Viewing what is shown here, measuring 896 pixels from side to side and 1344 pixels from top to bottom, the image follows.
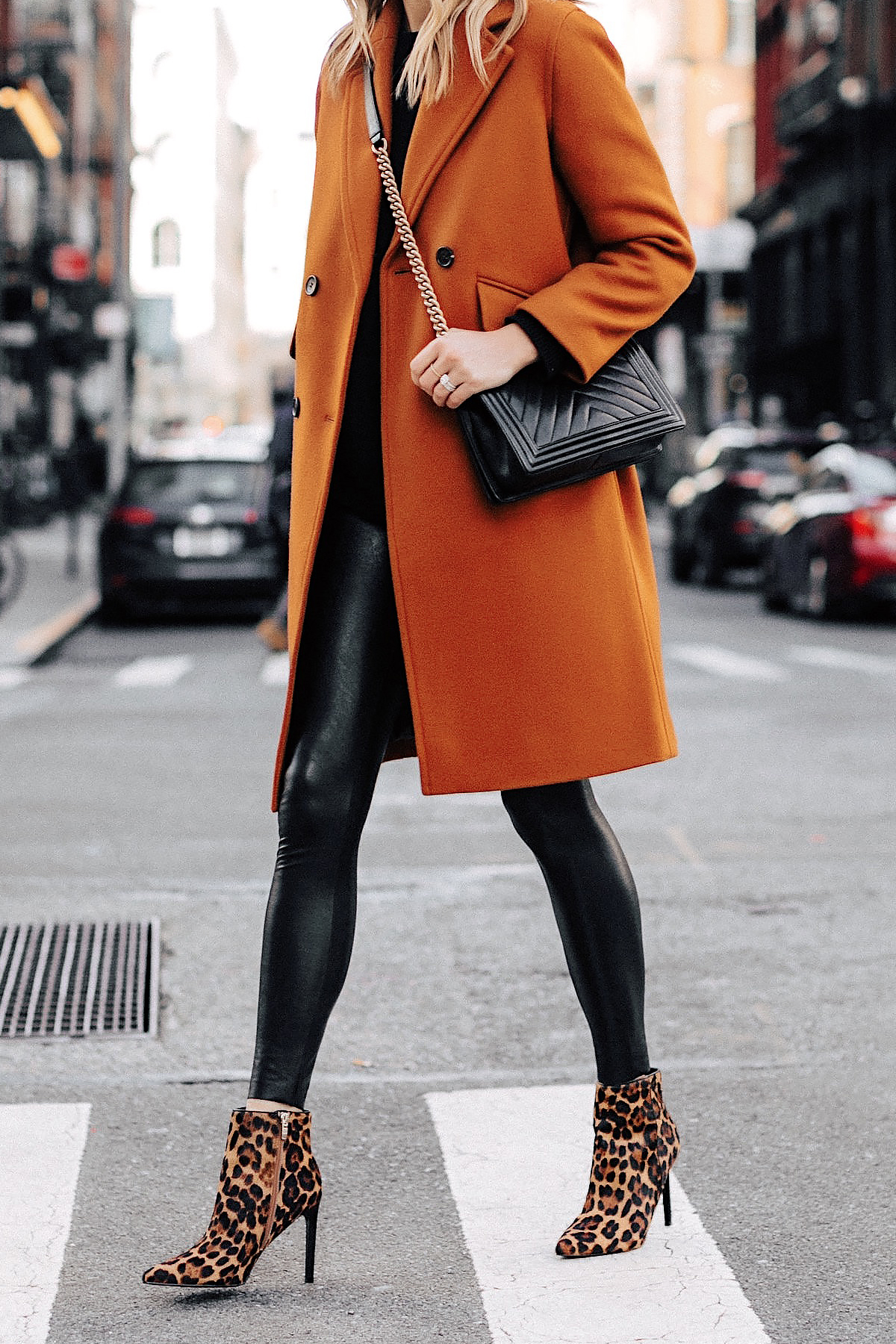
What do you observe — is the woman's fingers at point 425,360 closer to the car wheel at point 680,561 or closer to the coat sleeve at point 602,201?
the coat sleeve at point 602,201

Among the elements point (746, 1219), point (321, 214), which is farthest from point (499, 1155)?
point (321, 214)

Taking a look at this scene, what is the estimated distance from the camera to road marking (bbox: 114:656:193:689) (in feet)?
43.1

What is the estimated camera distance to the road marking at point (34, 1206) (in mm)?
3000

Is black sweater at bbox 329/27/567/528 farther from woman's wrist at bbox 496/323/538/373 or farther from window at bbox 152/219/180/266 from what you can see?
window at bbox 152/219/180/266

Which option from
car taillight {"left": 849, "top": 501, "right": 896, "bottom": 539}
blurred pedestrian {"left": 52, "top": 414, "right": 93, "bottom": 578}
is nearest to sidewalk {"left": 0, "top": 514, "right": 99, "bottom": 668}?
blurred pedestrian {"left": 52, "top": 414, "right": 93, "bottom": 578}

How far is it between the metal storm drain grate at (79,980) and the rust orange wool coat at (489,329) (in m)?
1.82

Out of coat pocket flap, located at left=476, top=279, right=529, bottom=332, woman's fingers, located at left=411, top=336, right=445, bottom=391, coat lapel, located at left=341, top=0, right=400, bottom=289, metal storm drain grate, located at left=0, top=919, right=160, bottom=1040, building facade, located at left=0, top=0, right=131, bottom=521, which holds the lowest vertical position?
metal storm drain grate, located at left=0, top=919, right=160, bottom=1040

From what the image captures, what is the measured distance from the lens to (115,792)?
27.3 ft

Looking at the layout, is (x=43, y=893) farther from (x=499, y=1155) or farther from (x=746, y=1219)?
(x=746, y=1219)

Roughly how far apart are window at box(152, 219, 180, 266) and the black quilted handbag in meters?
112

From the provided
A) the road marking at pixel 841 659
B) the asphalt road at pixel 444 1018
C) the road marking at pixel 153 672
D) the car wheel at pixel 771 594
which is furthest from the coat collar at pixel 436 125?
the car wheel at pixel 771 594

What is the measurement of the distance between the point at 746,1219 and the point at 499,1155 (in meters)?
0.48

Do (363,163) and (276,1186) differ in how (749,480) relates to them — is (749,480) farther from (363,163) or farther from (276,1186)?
(276,1186)

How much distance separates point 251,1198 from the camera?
2.96 metres
